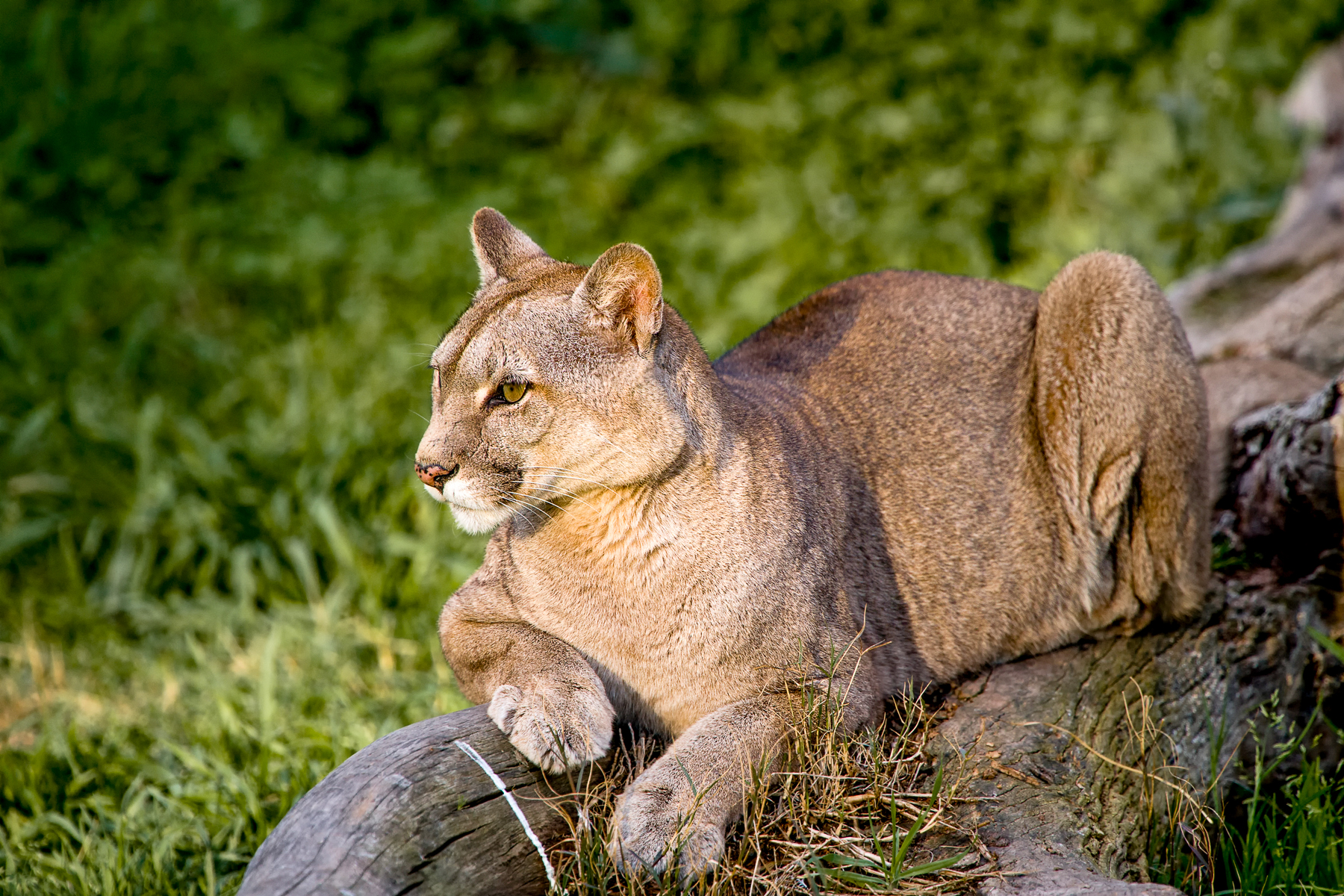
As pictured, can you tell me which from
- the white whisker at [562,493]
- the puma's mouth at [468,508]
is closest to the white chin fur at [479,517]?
the puma's mouth at [468,508]

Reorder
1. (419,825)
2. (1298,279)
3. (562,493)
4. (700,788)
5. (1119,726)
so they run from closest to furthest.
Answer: (419,825)
(700,788)
(562,493)
(1119,726)
(1298,279)

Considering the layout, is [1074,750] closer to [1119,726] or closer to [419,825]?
[1119,726]

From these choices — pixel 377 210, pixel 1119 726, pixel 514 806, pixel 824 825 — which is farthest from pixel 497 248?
pixel 377 210

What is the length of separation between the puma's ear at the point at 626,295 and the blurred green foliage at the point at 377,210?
2.43 metres

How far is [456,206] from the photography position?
8.80m

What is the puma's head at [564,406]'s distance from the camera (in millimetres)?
3543

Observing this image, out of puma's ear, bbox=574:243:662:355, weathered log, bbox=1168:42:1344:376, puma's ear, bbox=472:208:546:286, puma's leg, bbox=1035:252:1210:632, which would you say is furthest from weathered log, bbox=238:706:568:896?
weathered log, bbox=1168:42:1344:376

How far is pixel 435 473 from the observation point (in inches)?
139

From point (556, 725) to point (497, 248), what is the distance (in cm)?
159

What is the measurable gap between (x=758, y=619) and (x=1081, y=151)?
5.86 metres

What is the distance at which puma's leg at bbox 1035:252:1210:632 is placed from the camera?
14.9 feet

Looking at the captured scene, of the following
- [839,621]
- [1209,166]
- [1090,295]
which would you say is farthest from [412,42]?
[839,621]

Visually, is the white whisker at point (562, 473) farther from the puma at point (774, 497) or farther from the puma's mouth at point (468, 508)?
the puma's mouth at point (468, 508)

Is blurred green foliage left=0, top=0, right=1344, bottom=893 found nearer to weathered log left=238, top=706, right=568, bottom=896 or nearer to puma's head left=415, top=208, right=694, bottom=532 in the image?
weathered log left=238, top=706, right=568, bottom=896
